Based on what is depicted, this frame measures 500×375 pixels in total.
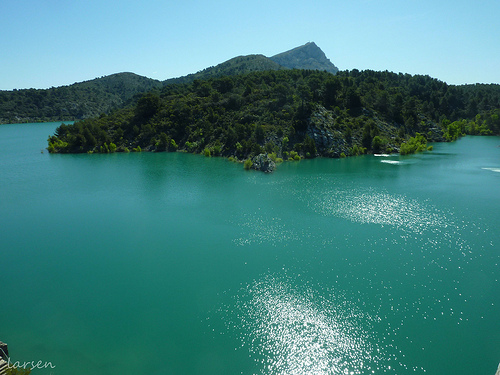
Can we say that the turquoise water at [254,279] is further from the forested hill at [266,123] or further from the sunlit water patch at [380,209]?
the forested hill at [266,123]

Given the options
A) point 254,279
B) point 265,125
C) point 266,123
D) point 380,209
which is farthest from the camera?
point 266,123

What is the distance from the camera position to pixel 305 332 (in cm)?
2159

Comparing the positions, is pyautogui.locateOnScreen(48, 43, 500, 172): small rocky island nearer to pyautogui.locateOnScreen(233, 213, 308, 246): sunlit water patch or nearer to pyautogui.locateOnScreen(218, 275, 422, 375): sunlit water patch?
pyautogui.locateOnScreen(233, 213, 308, 246): sunlit water patch

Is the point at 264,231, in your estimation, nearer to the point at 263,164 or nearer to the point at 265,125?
the point at 263,164

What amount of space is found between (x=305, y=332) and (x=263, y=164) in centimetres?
5569

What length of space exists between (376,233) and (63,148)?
347ft

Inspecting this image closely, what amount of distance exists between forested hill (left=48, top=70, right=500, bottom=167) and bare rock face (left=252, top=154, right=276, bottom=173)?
9166 millimetres

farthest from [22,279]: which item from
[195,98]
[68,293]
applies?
[195,98]

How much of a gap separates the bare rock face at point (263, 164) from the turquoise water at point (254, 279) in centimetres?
1565

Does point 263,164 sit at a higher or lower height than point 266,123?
lower

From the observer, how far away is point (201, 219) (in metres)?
43.4

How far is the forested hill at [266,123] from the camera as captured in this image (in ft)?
305

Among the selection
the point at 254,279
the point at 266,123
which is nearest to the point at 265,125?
the point at 266,123

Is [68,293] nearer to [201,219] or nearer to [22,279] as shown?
[22,279]
